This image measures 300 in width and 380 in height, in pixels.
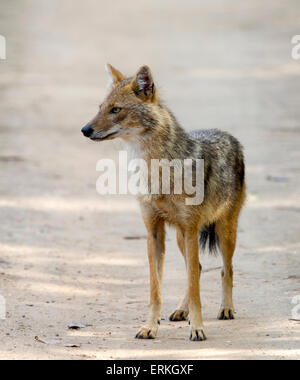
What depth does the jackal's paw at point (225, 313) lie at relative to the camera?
718 centimetres

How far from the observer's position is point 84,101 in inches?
728

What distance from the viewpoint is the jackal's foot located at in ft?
20.9

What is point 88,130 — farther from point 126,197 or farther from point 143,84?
point 126,197

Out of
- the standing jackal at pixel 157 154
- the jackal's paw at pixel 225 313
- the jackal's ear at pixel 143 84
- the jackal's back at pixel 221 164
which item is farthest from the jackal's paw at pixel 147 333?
the jackal's ear at pixel 143 84

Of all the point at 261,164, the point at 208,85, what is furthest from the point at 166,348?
the point at 208,85

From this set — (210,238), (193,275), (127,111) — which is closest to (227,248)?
(210,238)

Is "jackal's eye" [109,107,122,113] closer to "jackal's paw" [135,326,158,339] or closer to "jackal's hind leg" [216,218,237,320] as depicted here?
"jackal's hind leg" [216,218,237,320]

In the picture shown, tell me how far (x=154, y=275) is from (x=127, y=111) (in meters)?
1.41

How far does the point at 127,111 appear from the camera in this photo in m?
6.44

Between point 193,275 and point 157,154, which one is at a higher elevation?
point 157,154

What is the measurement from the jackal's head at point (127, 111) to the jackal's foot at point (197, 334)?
1658 mm

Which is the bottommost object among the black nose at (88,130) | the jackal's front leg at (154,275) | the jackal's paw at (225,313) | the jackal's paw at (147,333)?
the jackal's paw at (147,333)

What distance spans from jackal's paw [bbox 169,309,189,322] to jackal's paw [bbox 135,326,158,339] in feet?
2.48

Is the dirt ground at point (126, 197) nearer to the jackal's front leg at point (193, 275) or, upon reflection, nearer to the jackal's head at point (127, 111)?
the jackal's front leg at point (193, 275)
